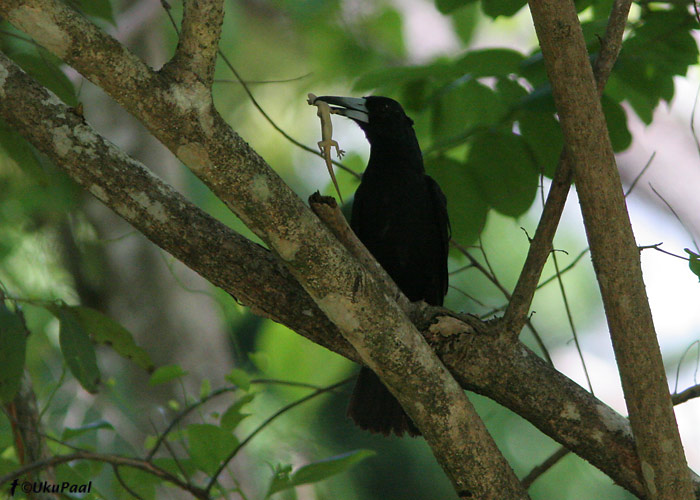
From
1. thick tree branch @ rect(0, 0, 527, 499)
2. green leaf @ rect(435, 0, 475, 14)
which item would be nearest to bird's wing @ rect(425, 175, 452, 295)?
green leaf @ rect(435, 0, 475, 14)

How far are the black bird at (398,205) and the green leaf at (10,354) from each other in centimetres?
147

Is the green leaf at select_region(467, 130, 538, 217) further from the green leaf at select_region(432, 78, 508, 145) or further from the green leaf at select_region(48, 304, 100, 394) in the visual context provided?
the green leaf at select_region(48, 304, 100, 394)

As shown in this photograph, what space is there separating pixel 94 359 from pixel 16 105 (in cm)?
71

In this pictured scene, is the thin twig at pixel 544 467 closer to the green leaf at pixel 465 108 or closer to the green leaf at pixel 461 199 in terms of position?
the green leaf at pixel 461 199

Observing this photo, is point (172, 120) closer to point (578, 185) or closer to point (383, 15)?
point (578, 185)

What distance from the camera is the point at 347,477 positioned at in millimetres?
→ 6695

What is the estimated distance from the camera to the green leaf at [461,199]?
248 cm

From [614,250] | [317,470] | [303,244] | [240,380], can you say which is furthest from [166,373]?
[614,250]

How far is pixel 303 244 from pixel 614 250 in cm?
77

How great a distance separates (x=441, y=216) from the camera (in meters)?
3.05

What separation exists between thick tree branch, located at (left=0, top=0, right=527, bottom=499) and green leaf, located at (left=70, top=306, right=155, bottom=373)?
635 millimetres

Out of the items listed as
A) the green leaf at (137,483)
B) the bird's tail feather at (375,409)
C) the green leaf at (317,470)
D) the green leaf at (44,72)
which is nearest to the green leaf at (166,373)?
the green leaf at (137,483)

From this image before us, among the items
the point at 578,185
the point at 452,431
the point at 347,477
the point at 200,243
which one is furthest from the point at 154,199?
the point at 347,477

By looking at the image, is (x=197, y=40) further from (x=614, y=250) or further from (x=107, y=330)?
(x=614, y=250)
